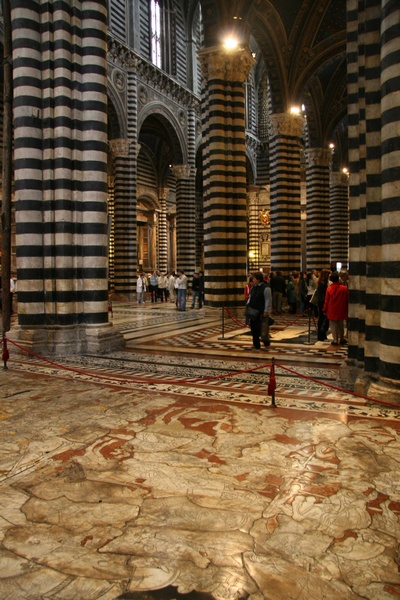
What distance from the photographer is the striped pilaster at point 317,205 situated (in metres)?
26.4

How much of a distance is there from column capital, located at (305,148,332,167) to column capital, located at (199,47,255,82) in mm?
11114

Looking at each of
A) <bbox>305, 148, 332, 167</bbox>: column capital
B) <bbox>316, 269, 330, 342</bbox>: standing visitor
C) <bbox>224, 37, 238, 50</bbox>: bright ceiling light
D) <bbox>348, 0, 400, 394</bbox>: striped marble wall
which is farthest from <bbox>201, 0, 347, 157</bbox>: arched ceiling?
<bbox>348, 0, 400, 394</bbox>: striped marble wall

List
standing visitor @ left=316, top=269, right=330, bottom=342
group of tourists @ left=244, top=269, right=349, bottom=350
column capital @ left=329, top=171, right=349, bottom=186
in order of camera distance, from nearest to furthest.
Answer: group of tourists @ left=244, top=269, right=349, bottom=350 < standing visitor @ left=316, top=269, right=330, bottom=342 < column capital @ left=329, top=171, right=349, bottom=186

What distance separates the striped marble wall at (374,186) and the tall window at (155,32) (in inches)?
881

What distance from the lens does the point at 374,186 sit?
19.5 ft

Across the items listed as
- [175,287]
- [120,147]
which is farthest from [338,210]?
[175,287]

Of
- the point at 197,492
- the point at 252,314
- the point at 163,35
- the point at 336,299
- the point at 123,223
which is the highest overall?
the point at 163,35

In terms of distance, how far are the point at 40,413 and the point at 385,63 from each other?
5.41m

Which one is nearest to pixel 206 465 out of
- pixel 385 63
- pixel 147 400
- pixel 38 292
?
pixel 147 400

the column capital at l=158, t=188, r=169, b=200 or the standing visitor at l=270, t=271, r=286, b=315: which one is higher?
the column capital at l=158, t=188, r=169, b=200

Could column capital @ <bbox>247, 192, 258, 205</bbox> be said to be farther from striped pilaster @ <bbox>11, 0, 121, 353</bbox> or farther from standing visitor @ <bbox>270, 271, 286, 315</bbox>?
striped pilaster @ <bbox>11, 0, 121, 353</bbox>

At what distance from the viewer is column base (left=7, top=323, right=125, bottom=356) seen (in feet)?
30.0

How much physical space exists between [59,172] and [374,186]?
5992mm

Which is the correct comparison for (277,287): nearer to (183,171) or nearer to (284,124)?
(284,124)
